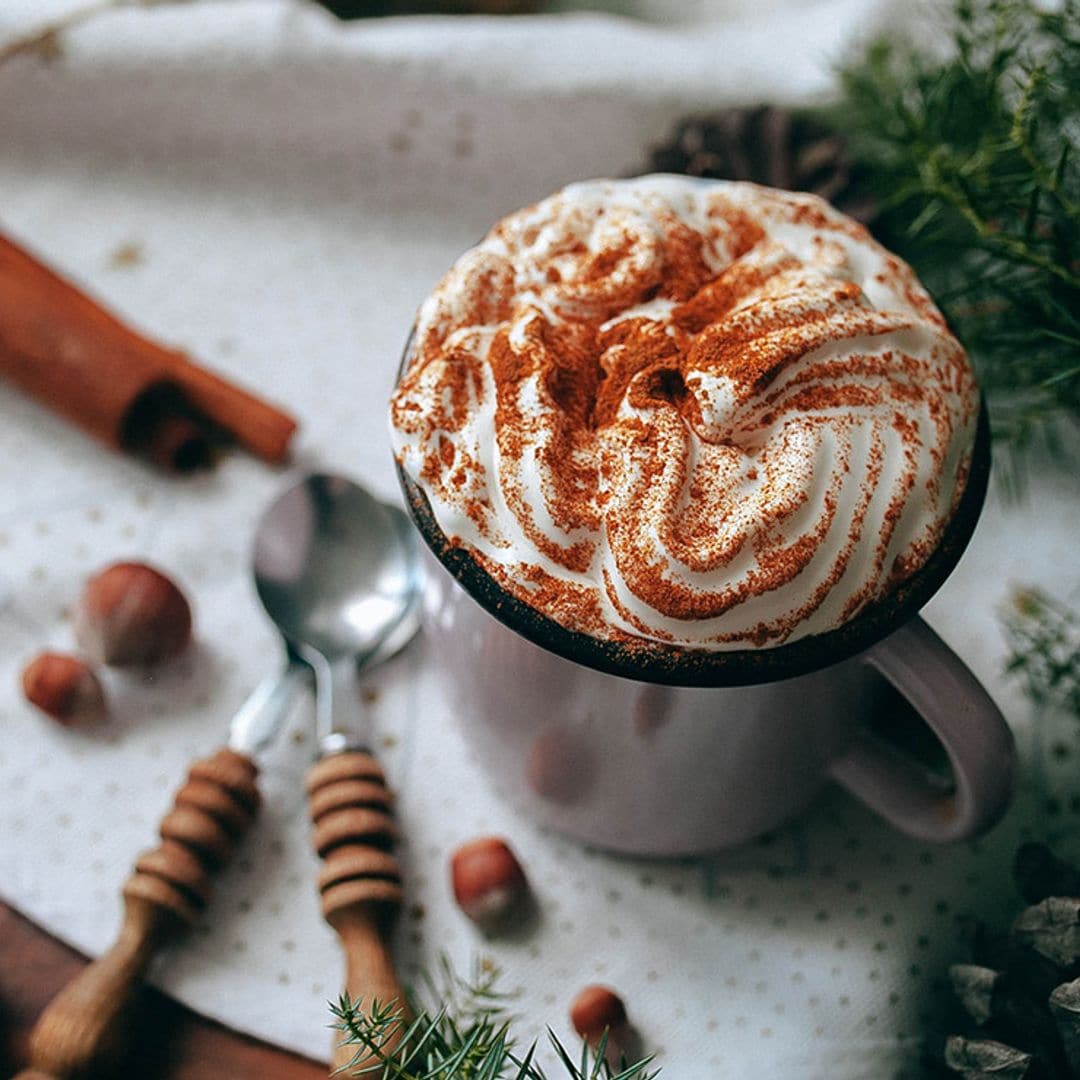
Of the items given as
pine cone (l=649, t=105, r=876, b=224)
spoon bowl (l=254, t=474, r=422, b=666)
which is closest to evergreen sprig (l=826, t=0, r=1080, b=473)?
pine cone (l=649, t=105, r=876, b=224)

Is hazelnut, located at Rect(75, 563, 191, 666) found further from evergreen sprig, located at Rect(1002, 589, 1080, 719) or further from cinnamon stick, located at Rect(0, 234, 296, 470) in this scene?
evergreen sprig, located at Rect(1002, 589, 1080, 719)

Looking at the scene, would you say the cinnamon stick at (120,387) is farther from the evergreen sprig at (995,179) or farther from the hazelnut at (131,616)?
the evergreen sprig at (995,179)

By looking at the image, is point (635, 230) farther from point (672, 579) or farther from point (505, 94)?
point (505, 94)

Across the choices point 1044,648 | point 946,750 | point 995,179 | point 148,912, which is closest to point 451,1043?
point 148,912

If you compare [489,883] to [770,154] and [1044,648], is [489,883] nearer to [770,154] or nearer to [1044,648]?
[1044,648]

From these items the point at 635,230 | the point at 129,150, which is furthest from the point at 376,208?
the point at 635,230

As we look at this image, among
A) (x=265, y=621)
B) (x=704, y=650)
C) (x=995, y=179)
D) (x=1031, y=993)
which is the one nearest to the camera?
(x=704, y=650)
